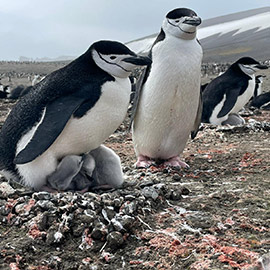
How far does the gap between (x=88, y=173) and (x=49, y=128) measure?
45cm

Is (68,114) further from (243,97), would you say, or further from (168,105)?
(243,97)

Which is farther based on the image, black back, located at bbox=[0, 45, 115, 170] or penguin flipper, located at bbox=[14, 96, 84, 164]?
black back, located at bbox=[0, 45, 115, 170]

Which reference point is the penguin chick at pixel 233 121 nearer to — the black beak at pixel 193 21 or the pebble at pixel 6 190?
the black beak at pixel 193 21

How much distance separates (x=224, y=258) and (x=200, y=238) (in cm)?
24

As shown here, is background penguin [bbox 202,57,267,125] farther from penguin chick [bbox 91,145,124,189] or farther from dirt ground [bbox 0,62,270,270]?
penguin chick [bbox 91,145,124,189]

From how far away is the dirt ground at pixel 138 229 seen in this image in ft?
6.56

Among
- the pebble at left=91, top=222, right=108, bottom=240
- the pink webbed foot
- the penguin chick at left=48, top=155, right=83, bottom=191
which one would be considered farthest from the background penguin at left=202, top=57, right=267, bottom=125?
the pebble at left=91, top=222, right=108, bottom=240

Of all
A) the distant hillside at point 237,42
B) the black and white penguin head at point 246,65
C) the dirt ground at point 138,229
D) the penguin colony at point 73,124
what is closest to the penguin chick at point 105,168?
the penguin colony at point 73,124

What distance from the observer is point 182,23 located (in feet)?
12.6

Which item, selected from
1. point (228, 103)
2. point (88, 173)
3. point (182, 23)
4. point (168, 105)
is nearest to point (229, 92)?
point (228, 103)

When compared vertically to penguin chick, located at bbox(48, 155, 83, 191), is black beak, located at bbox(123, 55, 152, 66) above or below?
above

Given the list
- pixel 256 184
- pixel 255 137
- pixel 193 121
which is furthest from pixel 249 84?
pixel 256 184

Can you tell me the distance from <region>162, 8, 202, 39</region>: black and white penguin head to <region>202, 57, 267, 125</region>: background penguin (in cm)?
341

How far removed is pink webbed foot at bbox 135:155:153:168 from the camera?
4.32 meters
